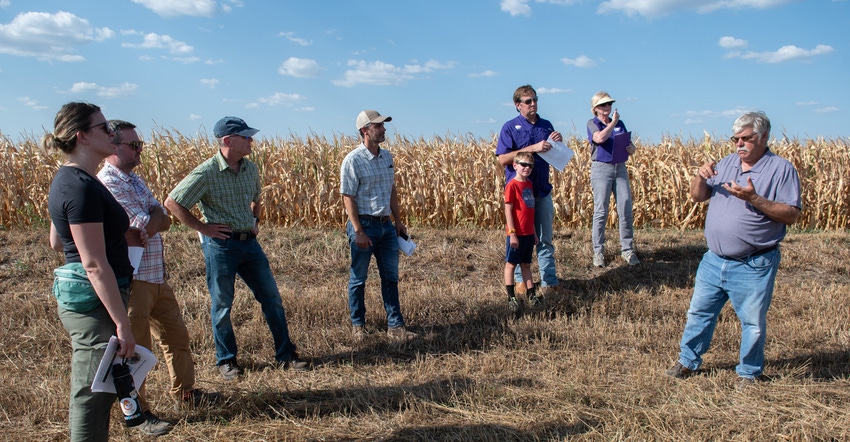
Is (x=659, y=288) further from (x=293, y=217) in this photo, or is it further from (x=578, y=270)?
(x=293, y=217)

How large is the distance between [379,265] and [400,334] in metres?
0.71

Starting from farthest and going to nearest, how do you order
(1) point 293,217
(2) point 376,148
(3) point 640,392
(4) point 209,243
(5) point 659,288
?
(1) point 293,217, (5) point 659,288, (2) point 376,148, (4) point 209,243, (3) point 640,392

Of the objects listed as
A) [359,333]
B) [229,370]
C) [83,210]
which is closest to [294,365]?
[229,370]

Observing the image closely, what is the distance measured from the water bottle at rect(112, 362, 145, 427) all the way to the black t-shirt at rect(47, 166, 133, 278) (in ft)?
1.64

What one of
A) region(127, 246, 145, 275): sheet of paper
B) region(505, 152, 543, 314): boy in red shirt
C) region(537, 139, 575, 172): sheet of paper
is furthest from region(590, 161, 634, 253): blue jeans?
region(127, 246, 145, 275): sheet of paper

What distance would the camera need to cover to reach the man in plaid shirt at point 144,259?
4363mm

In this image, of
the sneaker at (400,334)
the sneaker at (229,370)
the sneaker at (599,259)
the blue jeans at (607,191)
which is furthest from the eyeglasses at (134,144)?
the sneaker at (599,259)

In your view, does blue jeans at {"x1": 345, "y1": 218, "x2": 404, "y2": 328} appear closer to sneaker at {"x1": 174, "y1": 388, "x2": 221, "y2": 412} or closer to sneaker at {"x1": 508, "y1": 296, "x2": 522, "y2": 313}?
sneaker at {"x1": 508, "y1": 296, "x2": 522, "y2": 313}

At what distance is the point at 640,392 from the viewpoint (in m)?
4.77

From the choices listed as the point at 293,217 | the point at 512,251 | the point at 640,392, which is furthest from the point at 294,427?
the point at 293,217

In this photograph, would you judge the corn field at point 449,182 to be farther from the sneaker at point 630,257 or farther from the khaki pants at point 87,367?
the khaki pants at point 87,367

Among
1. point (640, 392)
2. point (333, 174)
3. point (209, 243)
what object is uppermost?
point (333, 174)

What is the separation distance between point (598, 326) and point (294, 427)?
3351mm

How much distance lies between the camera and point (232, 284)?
17.8 ft
